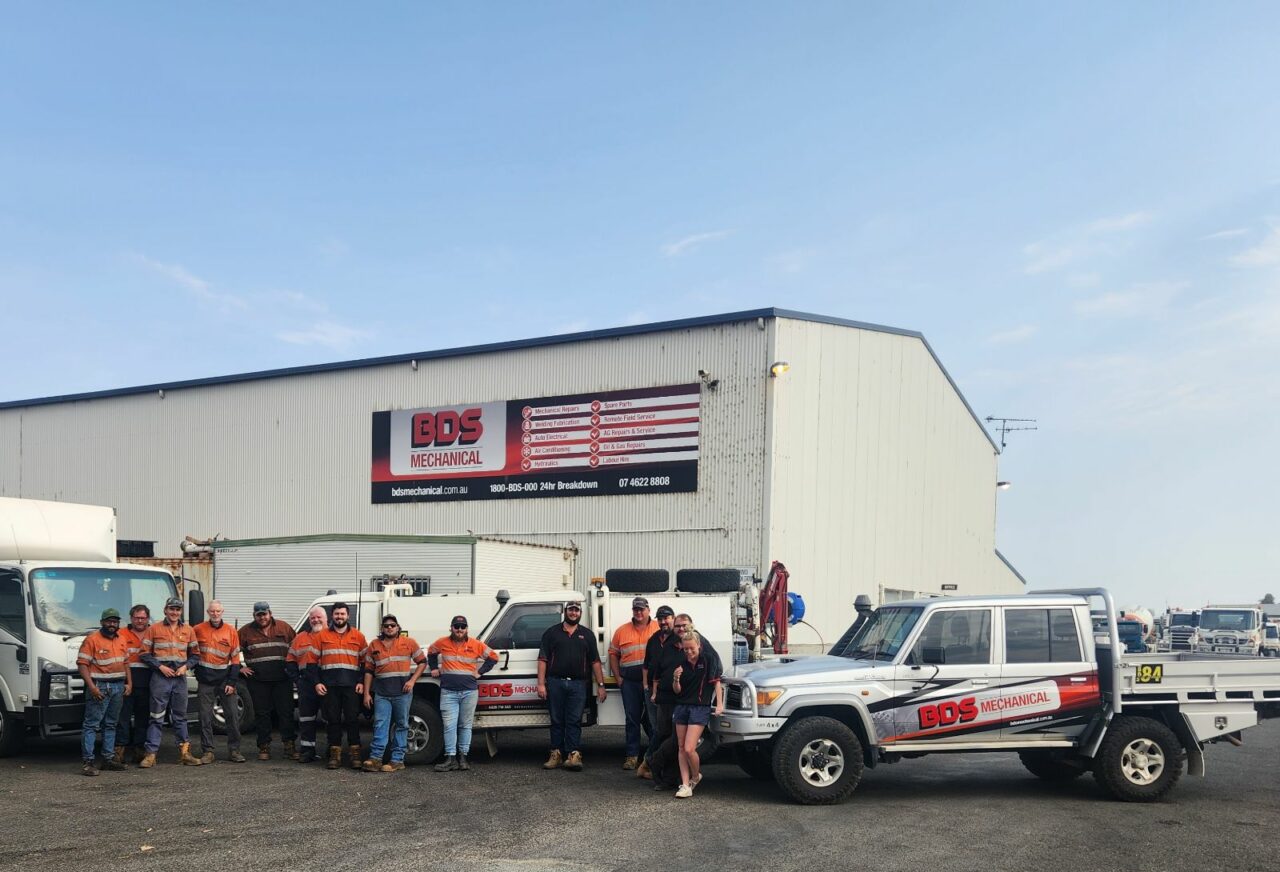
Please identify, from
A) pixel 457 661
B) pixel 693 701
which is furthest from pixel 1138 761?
pixel 457 661

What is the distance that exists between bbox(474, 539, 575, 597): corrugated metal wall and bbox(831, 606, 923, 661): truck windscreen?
28.4ft

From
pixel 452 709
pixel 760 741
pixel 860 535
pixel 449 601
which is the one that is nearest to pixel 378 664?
pixel 452 709

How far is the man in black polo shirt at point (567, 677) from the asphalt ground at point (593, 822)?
0.38 metres

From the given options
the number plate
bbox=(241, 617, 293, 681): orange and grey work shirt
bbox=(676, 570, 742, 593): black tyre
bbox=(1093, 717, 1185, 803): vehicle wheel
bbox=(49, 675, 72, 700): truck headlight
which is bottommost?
bbox=(1093, 717, 1185, 803): vehicle wheel

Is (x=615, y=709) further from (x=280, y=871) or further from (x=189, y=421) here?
(x=189, y=421)

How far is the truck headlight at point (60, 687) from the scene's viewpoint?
1234cm

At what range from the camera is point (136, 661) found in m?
12.4

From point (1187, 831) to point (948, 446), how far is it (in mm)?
26634

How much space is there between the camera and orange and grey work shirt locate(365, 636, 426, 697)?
474 inches

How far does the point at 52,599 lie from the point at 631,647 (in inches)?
248

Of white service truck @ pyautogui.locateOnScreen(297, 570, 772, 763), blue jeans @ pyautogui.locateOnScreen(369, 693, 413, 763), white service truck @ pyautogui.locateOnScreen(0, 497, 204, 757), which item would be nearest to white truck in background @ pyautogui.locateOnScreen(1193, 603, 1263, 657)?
white service truck @ pyautogui.locateOnScreen(297, 570, 772, 763)

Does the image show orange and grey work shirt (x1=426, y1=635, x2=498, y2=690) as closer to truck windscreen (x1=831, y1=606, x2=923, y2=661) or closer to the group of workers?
the group of workers

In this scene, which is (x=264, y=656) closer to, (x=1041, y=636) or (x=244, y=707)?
(x=244, y=707)

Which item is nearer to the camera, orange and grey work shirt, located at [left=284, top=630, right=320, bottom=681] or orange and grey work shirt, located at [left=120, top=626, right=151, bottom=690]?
orange and grey work shirt, located at [left=120, top=626, right=151, bottom=690]
